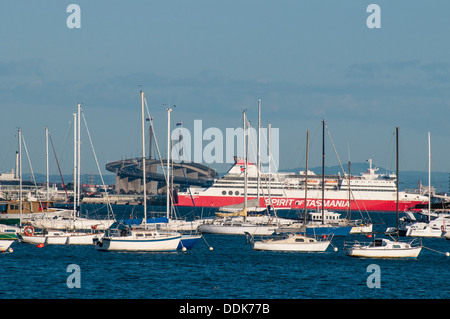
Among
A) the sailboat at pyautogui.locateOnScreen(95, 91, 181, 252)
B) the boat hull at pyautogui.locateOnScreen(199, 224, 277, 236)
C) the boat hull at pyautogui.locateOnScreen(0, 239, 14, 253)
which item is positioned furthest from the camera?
the boat hull at pyautogui.locateOnScreen(199, 224, 277, 236)

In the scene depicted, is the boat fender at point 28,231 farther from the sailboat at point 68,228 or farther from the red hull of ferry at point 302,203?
the red hull of ferry at point 302,203

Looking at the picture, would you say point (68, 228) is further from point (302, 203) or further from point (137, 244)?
point (302, 203)

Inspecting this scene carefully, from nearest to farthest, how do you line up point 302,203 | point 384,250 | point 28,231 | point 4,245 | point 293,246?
point 384,250, point 4,245, point 293,246, point 28,231, point 302,203

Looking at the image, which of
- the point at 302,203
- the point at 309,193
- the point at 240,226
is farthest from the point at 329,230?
the point at 309,193

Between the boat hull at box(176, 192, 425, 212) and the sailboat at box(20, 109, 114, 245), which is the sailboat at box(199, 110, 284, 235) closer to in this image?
the sailboat at box(20, 109, 114, 245)

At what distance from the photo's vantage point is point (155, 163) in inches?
7672

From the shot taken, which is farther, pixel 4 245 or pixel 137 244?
pixel 4 245

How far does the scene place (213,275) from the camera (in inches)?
1334

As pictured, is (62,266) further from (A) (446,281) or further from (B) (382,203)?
(B) (382,203)

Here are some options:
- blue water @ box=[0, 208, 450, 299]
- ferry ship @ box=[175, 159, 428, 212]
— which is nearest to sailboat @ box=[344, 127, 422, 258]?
blue water @ box=[0, 208, 450, 299]

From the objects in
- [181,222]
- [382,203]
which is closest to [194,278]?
[181,222]

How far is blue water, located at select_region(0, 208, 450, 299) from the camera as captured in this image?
28.9 meters

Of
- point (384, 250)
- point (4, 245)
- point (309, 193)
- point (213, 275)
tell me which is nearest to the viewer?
point (213, 275)

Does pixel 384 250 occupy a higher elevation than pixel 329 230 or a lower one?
higher
